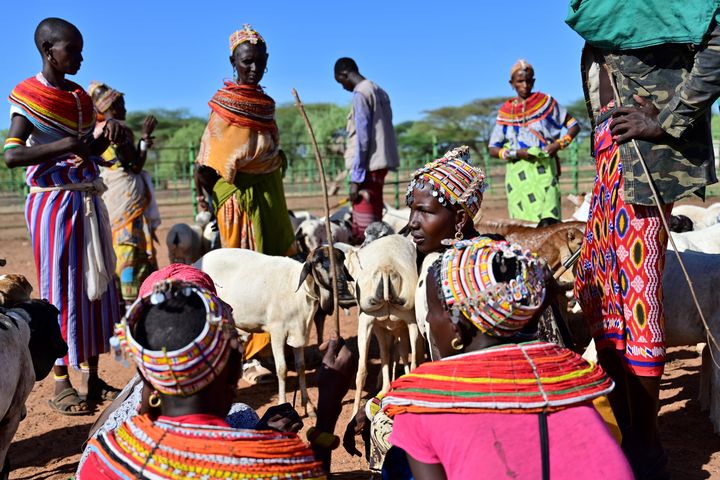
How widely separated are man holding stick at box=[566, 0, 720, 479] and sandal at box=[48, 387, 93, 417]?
374cm

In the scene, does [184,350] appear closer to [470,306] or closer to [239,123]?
[470,306]

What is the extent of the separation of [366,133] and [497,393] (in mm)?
5823

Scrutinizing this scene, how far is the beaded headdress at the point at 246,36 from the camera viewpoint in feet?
19.2

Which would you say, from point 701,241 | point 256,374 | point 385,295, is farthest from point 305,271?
point 701,241

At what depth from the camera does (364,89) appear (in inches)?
303

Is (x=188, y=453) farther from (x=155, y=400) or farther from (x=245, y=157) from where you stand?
(x=245, y=157)

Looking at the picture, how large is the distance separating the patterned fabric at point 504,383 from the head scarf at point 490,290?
3.3 inches

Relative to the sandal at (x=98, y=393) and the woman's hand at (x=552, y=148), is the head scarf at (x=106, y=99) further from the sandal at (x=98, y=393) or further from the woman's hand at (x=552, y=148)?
the woman's hand at (x=552, y=148)

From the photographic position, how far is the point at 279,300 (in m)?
5.45

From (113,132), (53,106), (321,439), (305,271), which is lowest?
(321,439)

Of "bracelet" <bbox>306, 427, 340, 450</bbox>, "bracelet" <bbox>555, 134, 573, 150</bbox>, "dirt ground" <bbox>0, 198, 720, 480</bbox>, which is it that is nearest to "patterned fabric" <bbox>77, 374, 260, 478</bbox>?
"bracelet" <bbox>306, 427, 340, 450</bbox>

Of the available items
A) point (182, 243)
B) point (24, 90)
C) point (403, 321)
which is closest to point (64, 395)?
point (24, 90)

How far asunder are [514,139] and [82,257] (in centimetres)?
492

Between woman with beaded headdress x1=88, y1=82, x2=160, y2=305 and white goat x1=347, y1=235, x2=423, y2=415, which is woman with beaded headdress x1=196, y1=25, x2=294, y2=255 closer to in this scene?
white goat x1=347, y1=235, x2=423, y2=415
